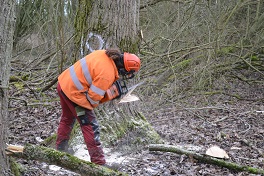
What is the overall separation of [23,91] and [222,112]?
168 inches

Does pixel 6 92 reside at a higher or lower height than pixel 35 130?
higher

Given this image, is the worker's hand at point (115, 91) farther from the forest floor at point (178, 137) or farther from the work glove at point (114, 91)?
the forest floor at point (178, 137)

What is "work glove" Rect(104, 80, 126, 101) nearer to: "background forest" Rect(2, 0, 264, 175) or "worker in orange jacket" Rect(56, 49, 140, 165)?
"worker in orange jacket" Rect(56, 49, 140, 165)

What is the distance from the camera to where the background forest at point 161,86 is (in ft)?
13.2

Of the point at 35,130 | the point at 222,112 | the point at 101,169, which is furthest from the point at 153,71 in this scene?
the point at 101,169

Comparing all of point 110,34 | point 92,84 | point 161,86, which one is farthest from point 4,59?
point 161,86

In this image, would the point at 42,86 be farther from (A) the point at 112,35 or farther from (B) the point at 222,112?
(B) the point at 222,112

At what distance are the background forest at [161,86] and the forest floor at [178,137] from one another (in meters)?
0.01

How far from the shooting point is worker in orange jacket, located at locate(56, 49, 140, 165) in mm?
3393

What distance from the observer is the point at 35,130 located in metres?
5.14

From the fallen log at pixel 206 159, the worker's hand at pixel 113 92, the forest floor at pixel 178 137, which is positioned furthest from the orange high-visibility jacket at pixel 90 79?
the fallen log at pixel 206 159

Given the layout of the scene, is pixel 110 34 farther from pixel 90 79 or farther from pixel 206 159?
pixel 206 159

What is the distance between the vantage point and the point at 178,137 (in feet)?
16.8

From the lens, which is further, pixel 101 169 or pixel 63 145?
pixel 63 145
